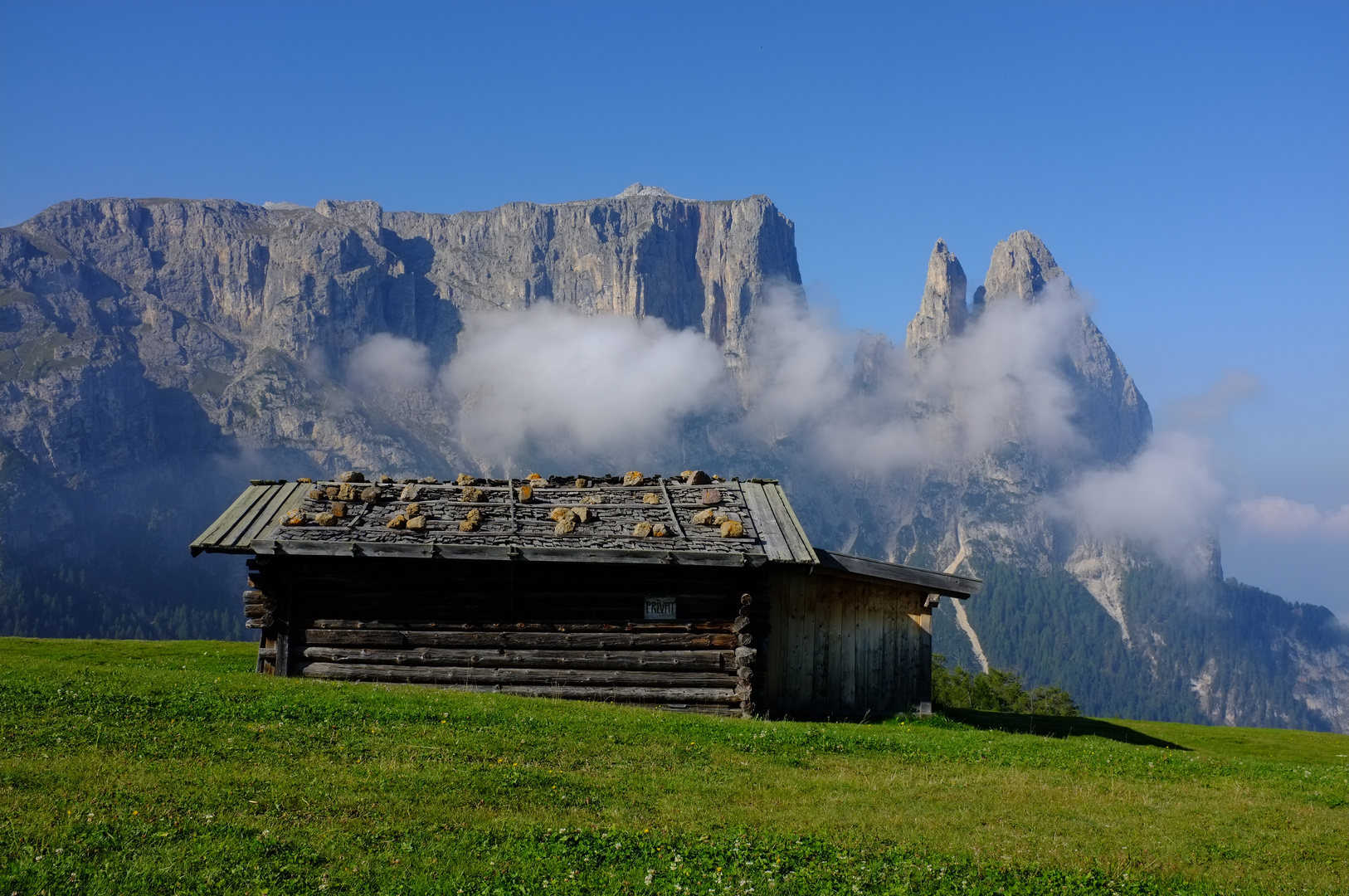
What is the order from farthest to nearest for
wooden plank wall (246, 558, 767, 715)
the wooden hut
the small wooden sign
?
the small wooden sign → wooden plank wall (246, 558, 767, 715) → the wooden hut

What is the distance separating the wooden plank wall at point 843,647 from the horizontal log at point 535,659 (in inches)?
65.1

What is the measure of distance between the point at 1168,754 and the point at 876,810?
9.32 m

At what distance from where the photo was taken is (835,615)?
25297mm

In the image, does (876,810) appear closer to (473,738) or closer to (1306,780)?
(473,738)

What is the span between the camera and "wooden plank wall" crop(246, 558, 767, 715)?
23.4 m

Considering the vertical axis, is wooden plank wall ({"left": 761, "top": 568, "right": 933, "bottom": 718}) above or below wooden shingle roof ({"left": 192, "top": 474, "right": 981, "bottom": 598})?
below

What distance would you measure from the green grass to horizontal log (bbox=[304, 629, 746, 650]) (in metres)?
3.14

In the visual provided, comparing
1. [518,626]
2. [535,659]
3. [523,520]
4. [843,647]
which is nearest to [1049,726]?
[843,647]

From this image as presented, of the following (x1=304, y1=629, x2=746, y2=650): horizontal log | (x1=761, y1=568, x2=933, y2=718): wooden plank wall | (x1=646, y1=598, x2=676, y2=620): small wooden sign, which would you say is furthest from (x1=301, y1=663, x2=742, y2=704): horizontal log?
(x1=761, y1=568, x2=933, y2=718): wooden plank wall

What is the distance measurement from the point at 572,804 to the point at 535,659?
1057 centimetres

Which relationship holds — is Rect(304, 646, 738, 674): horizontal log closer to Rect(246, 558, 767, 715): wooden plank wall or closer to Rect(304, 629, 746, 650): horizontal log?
Rect(246, 558, 767, 715): wooden plank wall

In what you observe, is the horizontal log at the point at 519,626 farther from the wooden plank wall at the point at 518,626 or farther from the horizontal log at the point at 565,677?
the horizontal log at the point at 565,677

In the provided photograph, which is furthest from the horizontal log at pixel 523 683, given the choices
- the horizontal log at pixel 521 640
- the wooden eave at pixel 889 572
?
the wooden eave at pixel 889 572

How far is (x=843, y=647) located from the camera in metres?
25.2
